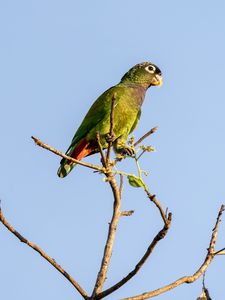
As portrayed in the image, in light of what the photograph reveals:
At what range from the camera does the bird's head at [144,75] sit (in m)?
8.38

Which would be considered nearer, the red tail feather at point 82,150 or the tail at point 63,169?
the tail at point 63,169

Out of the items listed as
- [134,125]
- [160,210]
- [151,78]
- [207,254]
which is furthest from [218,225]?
[151,78]

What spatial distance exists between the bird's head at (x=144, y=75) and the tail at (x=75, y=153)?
1.65 metres

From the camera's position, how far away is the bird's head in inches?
330

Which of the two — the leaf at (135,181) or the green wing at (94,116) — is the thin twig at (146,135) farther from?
the green wing at (94,116)

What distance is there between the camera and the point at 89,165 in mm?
3617

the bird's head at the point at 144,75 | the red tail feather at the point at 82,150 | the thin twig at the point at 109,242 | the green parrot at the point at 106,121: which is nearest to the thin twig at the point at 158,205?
the thin twig at the point at 109,242

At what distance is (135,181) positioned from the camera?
3.72 m

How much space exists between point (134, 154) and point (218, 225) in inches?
34.5

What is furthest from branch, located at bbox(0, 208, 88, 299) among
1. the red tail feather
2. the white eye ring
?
the white eye ring

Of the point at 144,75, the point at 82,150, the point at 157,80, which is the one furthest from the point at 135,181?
the point at 157,80

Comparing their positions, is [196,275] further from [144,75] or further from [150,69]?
[150,69]

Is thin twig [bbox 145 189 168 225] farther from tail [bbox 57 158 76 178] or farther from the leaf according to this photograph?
tail [bbox 57 158 76 178]

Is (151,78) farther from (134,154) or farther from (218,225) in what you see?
(218,225)
